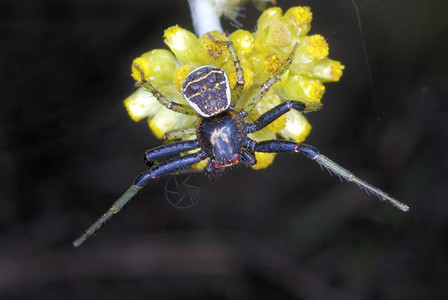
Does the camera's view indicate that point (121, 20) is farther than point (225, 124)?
Yes

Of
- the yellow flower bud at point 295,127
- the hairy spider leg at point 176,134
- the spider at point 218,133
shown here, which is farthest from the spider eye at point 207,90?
the yellow flower bud at point 295,127

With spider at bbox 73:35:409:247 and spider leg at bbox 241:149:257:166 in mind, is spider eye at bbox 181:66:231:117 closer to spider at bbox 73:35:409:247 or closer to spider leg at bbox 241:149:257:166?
spider at bbox 73:35:409:247

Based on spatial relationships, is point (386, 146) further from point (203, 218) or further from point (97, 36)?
point (97, 36)

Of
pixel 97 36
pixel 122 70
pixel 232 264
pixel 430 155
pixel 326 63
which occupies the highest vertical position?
pixel 97 36

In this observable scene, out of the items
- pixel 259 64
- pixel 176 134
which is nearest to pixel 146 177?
pixel 176 134

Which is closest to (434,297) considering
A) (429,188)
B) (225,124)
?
(429,188)

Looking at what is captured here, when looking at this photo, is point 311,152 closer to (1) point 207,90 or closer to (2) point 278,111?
(2) point 278,111
